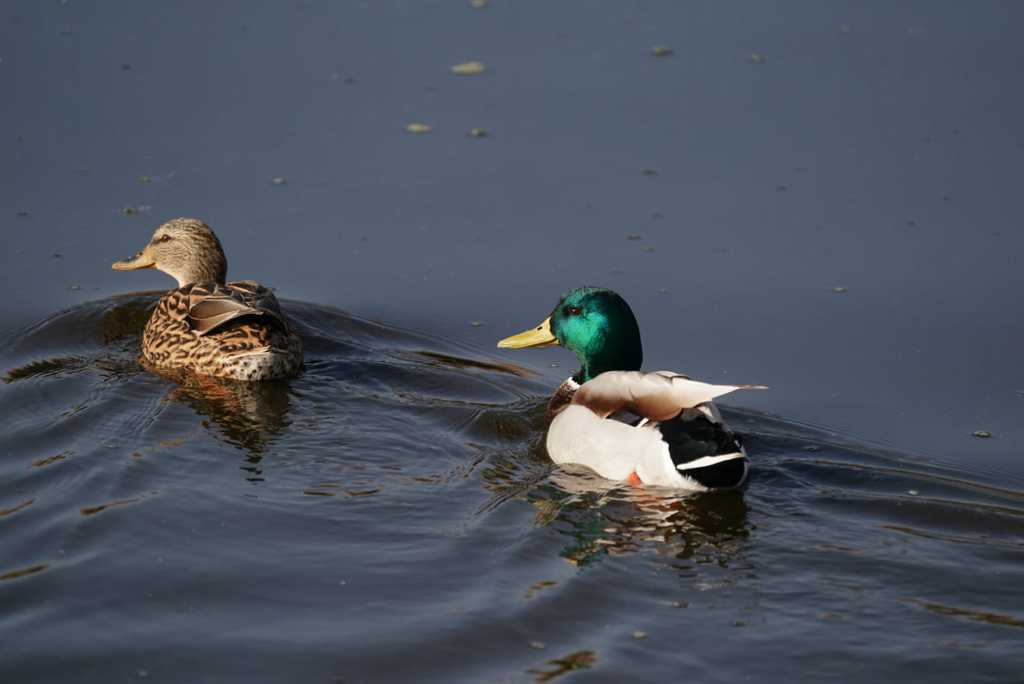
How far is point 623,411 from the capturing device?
8406 millimetres

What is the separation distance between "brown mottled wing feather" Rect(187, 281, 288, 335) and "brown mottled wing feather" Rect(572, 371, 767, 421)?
86.6 inches

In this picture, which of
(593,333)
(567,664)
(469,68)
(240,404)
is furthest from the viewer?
(469,68)

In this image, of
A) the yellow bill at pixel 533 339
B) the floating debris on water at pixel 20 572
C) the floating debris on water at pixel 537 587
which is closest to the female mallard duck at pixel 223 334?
the yellow bill at pixel 533 339

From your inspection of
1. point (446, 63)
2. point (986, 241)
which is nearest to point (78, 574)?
point (986, 241)

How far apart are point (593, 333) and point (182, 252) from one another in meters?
3.14

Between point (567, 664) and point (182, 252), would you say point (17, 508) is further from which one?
point (182, 252)

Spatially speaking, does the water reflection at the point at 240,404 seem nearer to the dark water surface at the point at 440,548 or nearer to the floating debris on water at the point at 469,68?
the dark water surface at the point at 440,548

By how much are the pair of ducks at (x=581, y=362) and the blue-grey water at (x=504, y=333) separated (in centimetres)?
19

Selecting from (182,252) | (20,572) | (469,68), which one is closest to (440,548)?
(20,572)

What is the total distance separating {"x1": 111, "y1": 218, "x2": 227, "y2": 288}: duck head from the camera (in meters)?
10.3

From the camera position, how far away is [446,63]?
13156 millimetres

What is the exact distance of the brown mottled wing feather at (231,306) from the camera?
952cm

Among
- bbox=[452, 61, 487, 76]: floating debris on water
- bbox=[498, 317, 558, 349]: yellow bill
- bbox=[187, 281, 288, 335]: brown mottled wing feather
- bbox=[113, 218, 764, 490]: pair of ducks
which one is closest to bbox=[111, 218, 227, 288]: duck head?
bbox=[113, 218, 764, 490]: pair of ducks

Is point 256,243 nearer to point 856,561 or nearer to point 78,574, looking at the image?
point 78,574
